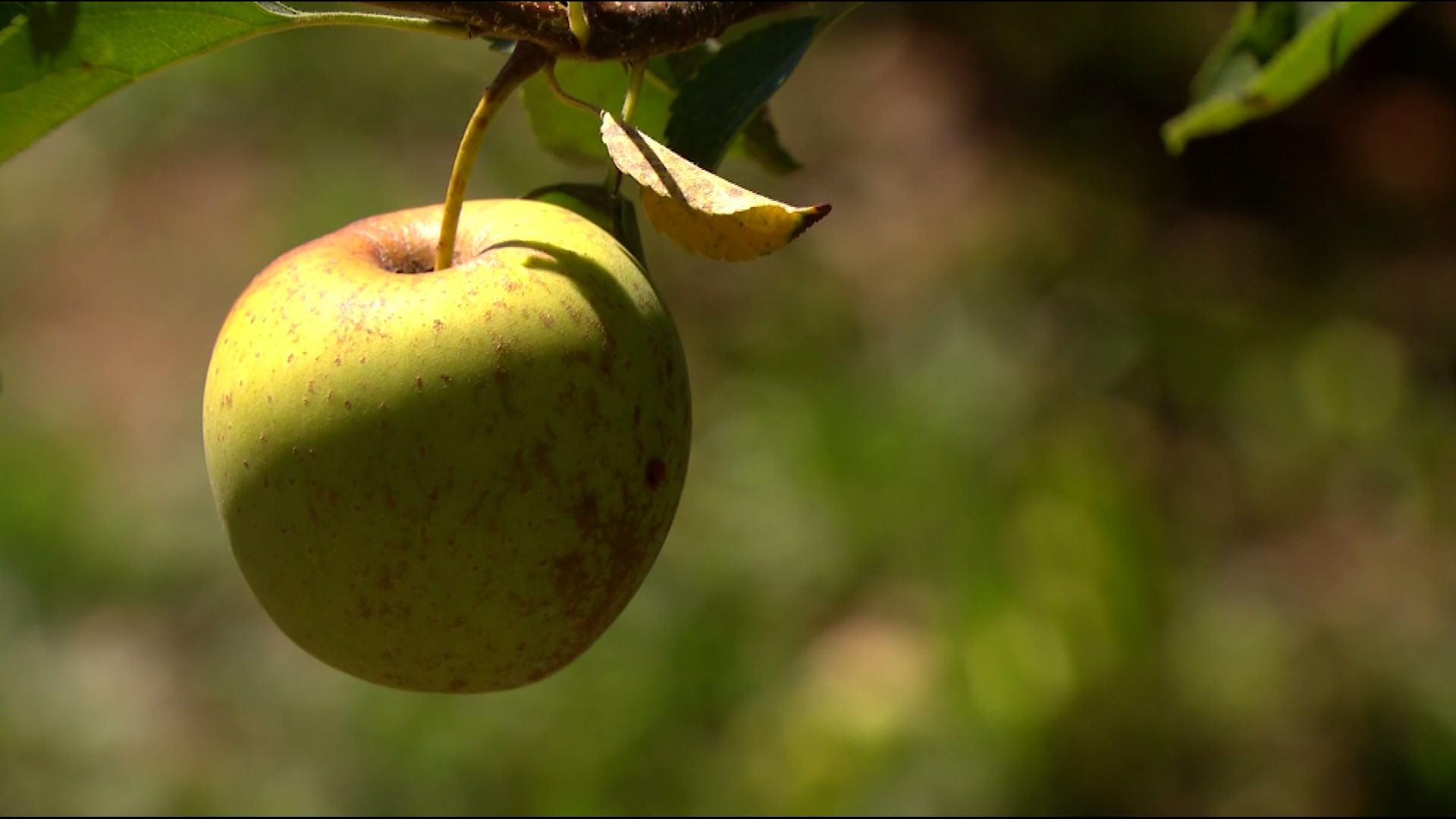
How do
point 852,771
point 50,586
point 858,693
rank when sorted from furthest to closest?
point 50,586
point 858,693
point 852,771

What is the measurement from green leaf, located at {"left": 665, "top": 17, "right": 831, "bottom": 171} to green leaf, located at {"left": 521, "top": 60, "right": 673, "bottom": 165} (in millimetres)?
127

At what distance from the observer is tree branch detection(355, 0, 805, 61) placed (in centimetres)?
80

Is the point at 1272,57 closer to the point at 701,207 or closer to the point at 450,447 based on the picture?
the point at 701,207

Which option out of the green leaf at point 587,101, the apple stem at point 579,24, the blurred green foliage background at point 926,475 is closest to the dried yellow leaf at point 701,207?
the apple stem at point 579,24

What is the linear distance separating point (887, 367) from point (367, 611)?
2672 millimetres

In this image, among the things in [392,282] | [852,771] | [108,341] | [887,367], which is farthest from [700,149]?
[108,341]

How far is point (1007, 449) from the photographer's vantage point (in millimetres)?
3025

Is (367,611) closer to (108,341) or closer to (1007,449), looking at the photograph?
(1007,449)

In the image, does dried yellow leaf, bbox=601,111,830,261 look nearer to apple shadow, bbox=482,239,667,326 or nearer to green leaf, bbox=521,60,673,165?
apple shadow, bbox=482,239,667,326

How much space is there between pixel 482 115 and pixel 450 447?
21cm

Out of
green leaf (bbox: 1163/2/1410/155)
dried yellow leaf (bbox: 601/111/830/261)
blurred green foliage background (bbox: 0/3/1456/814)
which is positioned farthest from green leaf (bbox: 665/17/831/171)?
blurred green foliage background (bbox: 0/3/1456/814)

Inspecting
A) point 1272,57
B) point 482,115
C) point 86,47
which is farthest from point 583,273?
point 1272,57

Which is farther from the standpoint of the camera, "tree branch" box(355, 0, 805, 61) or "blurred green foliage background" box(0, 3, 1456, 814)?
"blurred green foliage background" box(0, 3, 1456, 814)

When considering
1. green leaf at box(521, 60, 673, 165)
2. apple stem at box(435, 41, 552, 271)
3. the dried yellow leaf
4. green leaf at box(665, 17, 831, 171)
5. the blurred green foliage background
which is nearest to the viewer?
the dried yellow leaf
